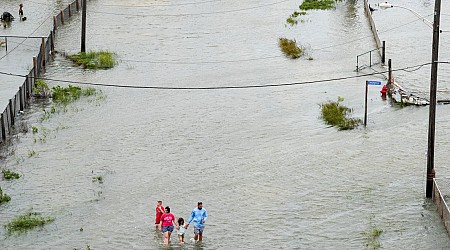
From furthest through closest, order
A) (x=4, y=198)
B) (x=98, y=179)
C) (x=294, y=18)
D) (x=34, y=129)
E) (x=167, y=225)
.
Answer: (x=294, y=18), (x=34, y=129), (x=98, y=179), (x=4, y=198), (x=167, y=225)

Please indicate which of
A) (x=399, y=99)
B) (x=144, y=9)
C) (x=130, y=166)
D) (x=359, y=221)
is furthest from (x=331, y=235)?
(x=144, y=9)

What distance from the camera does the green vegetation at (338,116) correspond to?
1361 inches

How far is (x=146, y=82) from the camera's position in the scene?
43.2 metres

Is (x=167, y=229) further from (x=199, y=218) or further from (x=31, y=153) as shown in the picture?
(x=31, y=153)

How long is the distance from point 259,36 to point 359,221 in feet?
99.8

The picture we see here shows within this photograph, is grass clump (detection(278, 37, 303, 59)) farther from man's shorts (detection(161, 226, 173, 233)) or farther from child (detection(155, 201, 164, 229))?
man's shorts (detection(161, 226, 173, 233))

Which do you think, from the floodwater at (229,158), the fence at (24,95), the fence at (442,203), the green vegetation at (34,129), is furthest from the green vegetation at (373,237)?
the green vegetation at (34,129)

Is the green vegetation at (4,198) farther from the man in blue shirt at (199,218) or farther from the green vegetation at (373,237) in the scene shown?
the green vegetation at (373,237)

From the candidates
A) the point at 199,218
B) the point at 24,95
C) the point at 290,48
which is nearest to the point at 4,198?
the point at 199,218

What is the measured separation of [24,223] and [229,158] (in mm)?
8696

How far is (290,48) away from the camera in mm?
49750

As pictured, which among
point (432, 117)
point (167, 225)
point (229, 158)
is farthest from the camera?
point (229, 158)

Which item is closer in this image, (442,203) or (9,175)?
(442,203)

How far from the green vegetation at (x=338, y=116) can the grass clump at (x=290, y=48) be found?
35.1 feet
